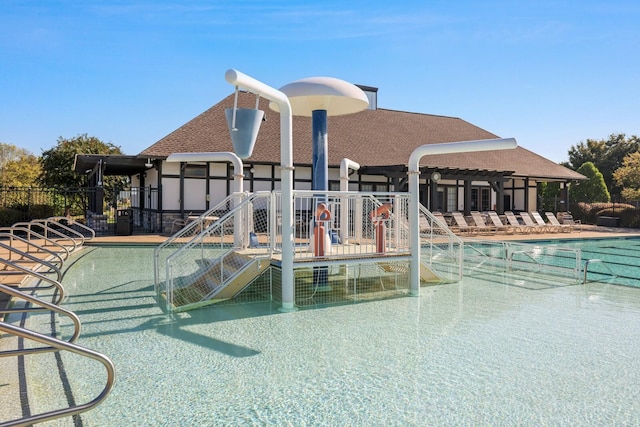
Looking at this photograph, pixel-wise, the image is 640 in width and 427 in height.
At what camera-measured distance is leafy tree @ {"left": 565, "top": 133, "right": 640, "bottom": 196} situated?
4475 centimetres

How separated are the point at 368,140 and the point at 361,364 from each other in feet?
65.0

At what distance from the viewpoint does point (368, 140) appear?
23531 millimetres

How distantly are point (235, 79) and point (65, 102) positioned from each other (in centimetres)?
1531

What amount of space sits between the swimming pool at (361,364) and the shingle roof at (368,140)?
12.7 m

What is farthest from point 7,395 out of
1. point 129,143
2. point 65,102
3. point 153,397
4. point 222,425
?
point 129,143

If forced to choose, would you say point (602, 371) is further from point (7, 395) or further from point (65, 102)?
point (65, 102)

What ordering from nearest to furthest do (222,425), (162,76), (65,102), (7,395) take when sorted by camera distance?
(222,425) → (7,395) → (162,76) → (65,102)

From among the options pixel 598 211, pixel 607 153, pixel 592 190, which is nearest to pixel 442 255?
pixel 598 211

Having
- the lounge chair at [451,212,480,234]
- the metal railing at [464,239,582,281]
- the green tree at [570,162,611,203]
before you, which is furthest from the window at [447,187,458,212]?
the green tree at [570,162,611,203]

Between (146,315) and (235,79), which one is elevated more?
(235,79)

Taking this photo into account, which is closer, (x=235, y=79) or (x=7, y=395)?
(x=7, y=395)

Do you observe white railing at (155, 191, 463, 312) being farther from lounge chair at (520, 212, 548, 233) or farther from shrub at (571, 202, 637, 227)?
shrub at (571, 202, 637, 227)

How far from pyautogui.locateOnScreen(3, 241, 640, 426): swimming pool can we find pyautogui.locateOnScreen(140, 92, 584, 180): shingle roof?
41.7ft

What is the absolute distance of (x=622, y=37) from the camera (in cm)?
1145
